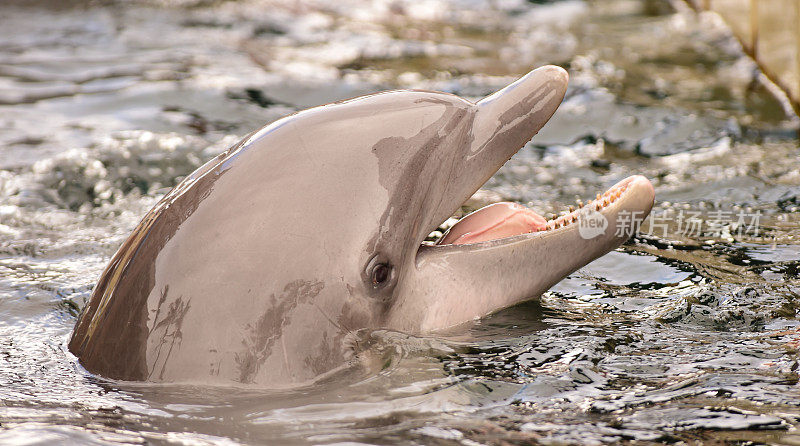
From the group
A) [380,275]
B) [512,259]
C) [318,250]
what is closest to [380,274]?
[380,275]

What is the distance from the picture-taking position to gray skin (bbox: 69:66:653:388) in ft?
11.6

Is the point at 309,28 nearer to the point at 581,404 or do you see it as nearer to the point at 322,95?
the point at 322,95

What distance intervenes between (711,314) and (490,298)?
39.7 inches

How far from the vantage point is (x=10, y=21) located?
40.6ft

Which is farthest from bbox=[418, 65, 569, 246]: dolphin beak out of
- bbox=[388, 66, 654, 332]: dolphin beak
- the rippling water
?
the rippling water

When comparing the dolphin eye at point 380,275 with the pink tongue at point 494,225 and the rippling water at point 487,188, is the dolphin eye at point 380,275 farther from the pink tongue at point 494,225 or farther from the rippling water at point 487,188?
the pink tongue at point 494,225

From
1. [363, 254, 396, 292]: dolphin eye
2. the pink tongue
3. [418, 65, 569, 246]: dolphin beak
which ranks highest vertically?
[418, 65, 569, 246]: dolphin beak

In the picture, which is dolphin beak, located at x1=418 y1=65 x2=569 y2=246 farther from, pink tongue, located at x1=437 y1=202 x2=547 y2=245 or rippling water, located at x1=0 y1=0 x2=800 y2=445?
rippling water, located at x1=0 y1=0 x2=800 y2=445

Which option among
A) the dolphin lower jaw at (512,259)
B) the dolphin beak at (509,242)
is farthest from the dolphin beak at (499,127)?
the dolphin lower jaw at (512,259)

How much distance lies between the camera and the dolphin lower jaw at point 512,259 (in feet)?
13.1

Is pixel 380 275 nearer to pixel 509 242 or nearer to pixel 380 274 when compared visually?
pixel 380 274

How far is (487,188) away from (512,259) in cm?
290

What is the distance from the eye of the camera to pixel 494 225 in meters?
4.28

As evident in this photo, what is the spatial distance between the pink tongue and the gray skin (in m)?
0.19
